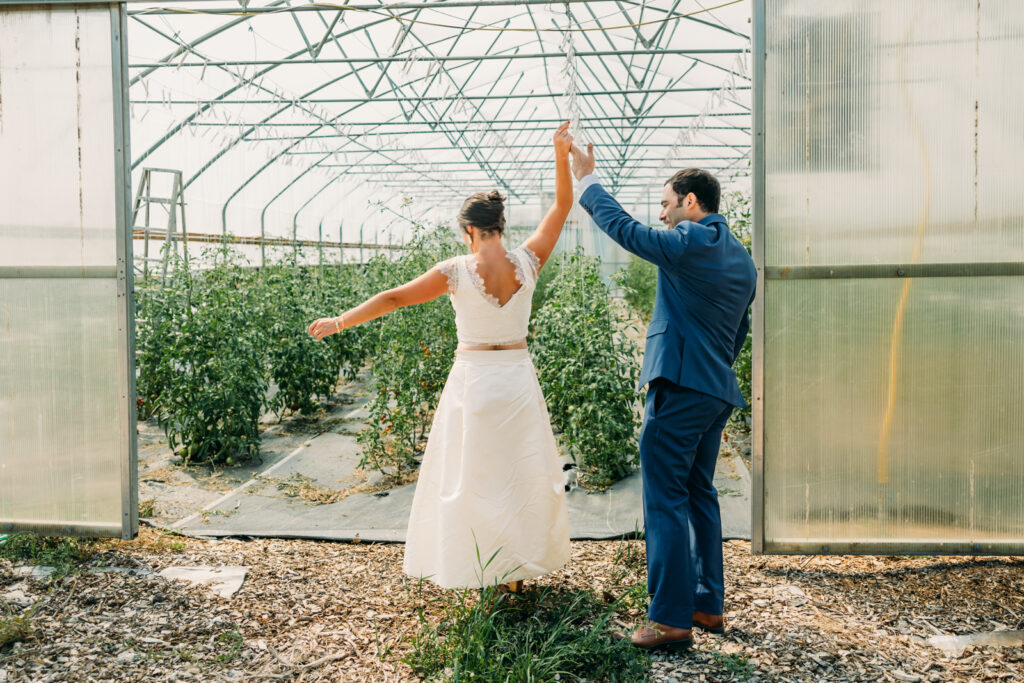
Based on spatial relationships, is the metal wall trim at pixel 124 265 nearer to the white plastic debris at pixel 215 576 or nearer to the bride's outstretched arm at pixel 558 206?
the white plastic debris at pixel 215 576

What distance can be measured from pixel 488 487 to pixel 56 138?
264 centimetres

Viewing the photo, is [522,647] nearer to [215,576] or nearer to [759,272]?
[215,576]

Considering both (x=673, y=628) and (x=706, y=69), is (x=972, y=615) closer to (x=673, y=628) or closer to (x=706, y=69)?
(x=673, y=628)

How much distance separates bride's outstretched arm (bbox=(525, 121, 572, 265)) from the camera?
290 centimetres

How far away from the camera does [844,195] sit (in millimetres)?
3145

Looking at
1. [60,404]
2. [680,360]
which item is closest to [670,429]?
[680,360]

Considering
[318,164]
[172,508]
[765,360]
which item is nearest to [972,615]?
[765,360]

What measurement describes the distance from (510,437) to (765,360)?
47.7 inches

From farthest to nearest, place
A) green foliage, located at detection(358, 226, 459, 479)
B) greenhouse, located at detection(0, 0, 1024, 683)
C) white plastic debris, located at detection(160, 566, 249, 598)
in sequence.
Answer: green foliage, located at detection(358, 226, 459, 479) < white plastic debris, located at detection(160, 566, 249, 598) < greenhouse, located at detection(0, 0, 1024, 683)

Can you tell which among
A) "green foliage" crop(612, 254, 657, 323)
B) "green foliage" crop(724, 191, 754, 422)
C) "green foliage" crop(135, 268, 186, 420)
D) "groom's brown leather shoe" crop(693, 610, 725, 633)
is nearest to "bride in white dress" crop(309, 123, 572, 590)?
"groom's brown leather shoe" crop(693, 610, 725, 633)

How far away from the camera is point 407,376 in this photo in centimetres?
534

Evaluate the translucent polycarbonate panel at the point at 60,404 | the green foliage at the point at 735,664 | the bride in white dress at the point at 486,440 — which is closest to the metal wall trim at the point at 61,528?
the translucent polycarbonate panel at the point at 60,404

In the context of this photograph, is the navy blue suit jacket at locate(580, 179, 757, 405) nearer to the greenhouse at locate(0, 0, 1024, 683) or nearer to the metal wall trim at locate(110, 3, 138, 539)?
the greenhouse at locate(0, 0, 1024, 683)

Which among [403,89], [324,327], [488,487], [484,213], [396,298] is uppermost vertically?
[403,89]
